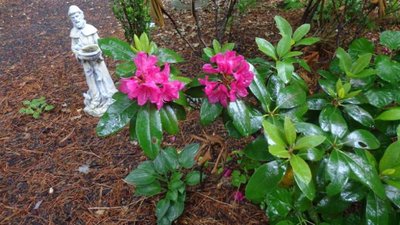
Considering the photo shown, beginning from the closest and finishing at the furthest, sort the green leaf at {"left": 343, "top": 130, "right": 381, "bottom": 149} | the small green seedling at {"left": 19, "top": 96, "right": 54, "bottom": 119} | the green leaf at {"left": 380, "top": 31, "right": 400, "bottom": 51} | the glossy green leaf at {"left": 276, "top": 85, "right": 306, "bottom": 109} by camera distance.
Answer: the green leaf at {"left": 343, "top": 130, "right": 381, "bottom": 149} → the glossy green leaf at {"left": 276, "top": 85, "right": 306, "bottom": 109} → the green leaf at {"left": 380, "top": 31, "right": 400, "bottom": 51} → the small green seedling at {"left": 19, "top": 96, "right": 54, "bottom": 119}

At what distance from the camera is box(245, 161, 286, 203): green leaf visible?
928mm

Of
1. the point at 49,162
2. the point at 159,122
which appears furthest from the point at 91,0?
the point at 159,122

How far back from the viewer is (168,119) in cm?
103

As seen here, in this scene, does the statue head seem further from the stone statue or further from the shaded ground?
the shaded ground

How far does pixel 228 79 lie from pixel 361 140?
0.41m

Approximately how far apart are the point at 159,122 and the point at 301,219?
2.22ft

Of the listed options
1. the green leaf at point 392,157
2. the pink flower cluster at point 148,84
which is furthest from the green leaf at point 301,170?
the pink flower cluster at point 148,84

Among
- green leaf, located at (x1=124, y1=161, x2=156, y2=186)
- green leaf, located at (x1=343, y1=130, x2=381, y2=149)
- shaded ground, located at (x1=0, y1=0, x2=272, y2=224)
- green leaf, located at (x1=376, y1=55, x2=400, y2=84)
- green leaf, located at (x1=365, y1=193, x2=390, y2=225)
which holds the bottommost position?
shaded ground, located at (x1=0, y1=0, x2=272, y2=224)

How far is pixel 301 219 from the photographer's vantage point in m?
1.26

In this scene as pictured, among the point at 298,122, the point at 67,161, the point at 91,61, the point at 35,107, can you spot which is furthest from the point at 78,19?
the point at 298,122

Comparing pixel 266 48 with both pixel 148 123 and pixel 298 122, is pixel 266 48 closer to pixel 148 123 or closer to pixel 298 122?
pixel 298 122

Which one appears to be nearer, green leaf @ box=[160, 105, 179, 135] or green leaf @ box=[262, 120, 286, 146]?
green leaf @ box=[262, 120, 286, 146]

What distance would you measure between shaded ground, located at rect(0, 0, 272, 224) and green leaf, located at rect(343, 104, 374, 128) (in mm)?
828

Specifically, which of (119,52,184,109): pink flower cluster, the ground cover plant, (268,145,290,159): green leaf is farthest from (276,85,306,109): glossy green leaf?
(119,52,184,109): pink flower cluster
